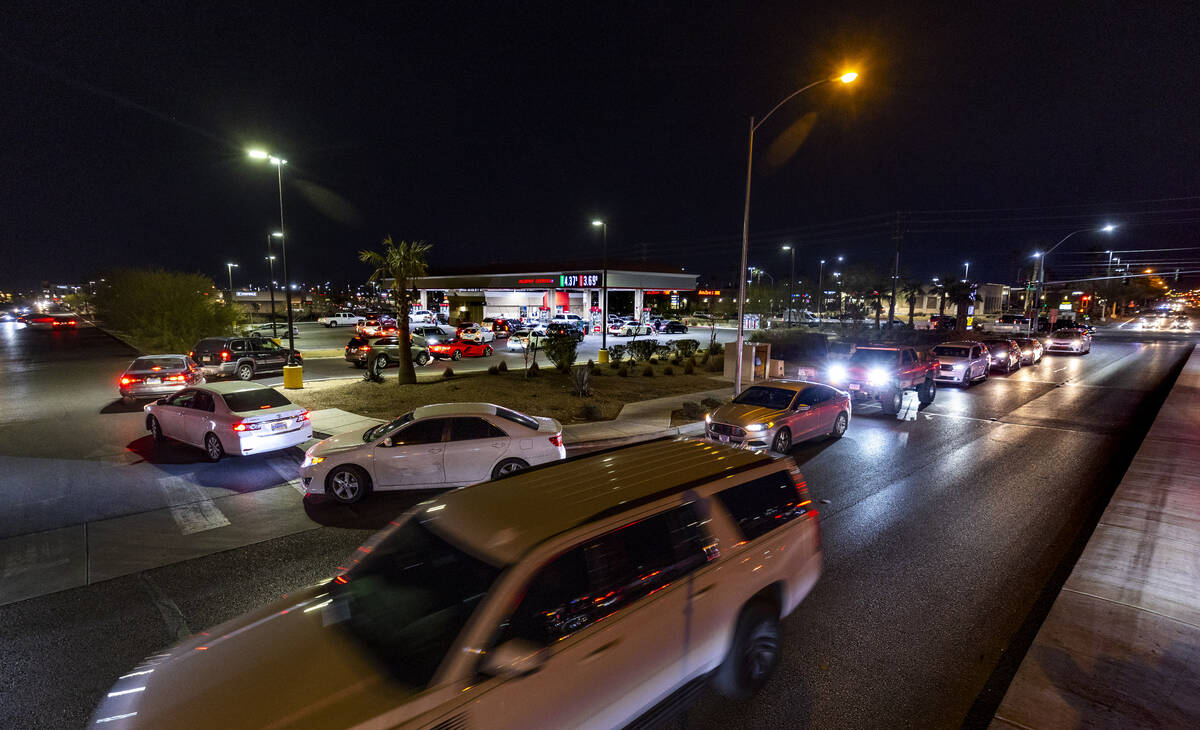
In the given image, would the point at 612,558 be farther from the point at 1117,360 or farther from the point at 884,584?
the point at 1117,360

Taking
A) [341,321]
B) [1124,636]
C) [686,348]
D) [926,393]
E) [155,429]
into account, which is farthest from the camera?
[341,321]

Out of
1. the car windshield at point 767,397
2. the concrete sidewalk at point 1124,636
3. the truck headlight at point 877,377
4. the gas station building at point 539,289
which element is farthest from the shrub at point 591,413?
the gas station building at point 539,289

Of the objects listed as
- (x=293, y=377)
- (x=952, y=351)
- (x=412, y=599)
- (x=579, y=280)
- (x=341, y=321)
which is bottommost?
(x=293, y=377)

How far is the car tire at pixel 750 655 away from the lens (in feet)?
13.2

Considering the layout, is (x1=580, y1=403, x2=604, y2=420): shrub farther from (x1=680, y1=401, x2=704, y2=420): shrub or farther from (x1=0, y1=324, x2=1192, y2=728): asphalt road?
(x1=0, y1=324, x2=1192, y2=728): asphalt road

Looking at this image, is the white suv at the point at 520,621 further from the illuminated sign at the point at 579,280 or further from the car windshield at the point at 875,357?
the illuminated sign at the point at 579,280

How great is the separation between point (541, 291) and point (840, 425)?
176 ft

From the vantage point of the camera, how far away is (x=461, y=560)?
321 centimetres

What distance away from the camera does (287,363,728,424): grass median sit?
1538cm

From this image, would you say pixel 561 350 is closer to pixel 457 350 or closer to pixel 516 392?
pixel 516 392

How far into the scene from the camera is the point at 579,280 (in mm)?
53531

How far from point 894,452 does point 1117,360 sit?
28.1 m

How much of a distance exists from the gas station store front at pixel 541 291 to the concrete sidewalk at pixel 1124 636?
44518 mm

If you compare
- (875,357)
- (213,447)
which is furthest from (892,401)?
(213,447)
